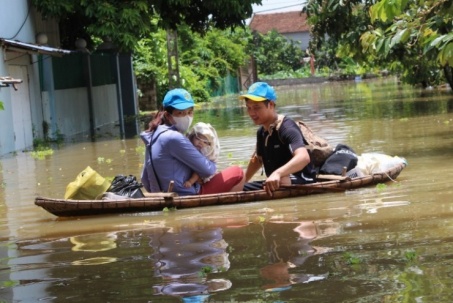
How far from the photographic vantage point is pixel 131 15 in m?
26.1

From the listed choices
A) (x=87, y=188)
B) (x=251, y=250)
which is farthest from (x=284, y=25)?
(x=251, y=250)

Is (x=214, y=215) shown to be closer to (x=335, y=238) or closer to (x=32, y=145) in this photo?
(x=335, y=238)

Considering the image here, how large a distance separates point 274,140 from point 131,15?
16.7 meters

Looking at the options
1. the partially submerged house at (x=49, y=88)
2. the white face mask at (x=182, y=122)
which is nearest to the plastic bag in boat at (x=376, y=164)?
the white face mask at (x=182, y=122)

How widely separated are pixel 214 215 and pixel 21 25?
1625cm

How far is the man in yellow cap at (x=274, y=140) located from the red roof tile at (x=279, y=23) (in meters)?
107

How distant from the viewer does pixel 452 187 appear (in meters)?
10.9

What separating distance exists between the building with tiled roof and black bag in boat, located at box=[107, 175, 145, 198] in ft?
340

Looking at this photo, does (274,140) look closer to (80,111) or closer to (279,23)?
(80,111)

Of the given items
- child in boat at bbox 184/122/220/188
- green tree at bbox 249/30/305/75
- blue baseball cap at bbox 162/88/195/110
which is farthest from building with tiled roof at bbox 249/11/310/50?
blue baseball cap at bbox 162/88/195/110

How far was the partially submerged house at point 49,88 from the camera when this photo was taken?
22859 millimetres

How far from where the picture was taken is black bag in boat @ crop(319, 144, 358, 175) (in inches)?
440

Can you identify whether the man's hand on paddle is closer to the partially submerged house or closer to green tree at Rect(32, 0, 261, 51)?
the partially submerged house

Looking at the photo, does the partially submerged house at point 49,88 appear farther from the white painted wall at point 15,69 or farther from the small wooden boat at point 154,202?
the small wooden boat at point 154,202
